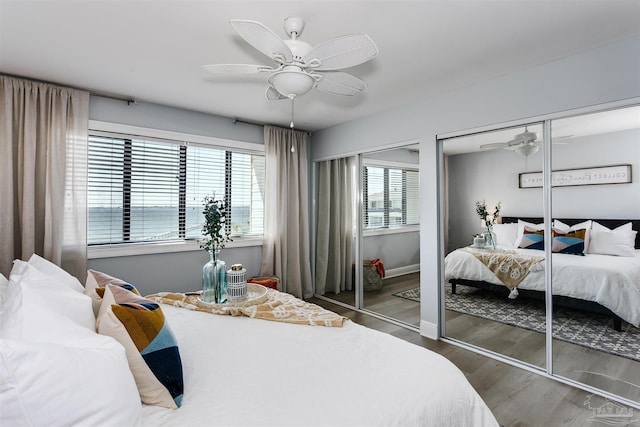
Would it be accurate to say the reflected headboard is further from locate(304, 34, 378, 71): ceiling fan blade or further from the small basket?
the small basket

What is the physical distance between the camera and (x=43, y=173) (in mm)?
3070

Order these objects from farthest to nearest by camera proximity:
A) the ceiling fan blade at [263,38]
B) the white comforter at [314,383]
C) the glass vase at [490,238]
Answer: the glass vase at [490,238]
the ceiling fan blade at [263,38]
the white comforter at [314,383]

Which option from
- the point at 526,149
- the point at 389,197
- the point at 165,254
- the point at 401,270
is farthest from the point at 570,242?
the point at 165,254

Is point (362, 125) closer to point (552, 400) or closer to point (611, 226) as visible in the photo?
point (611, 226)

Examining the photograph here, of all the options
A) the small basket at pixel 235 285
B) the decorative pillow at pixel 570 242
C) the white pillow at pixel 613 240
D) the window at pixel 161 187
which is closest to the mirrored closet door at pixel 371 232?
the window at pixel 161 187

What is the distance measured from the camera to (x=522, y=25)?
7.11 feet

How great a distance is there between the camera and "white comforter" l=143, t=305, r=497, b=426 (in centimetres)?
118

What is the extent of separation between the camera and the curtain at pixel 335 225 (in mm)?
4559

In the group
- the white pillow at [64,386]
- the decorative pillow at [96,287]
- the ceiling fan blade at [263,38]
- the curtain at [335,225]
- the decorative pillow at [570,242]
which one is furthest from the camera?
the curtain at [335,225]

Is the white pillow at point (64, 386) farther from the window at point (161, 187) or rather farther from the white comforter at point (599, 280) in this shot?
the white comforter at point (599, 280)

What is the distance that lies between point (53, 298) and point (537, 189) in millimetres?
3316

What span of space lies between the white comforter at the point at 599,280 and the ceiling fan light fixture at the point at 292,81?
2.39m

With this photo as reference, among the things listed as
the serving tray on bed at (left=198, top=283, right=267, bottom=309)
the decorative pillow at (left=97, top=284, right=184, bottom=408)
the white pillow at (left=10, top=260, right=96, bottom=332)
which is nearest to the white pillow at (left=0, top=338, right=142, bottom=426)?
the decorative pillow at (left=97, top=284, right=184, bottom=408)

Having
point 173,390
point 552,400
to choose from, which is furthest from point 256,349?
point 552,400
